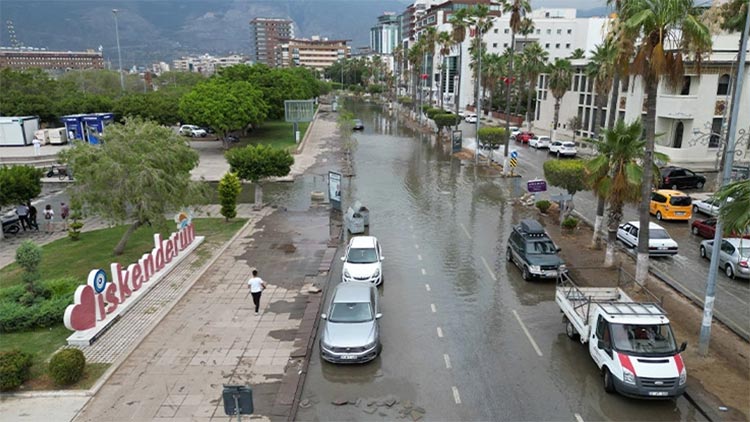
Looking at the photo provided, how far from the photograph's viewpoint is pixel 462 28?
60.8 metres

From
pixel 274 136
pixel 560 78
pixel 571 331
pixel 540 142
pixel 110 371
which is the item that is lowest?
pixel 110 371

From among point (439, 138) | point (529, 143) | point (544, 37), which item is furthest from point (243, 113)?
point (544, 37)

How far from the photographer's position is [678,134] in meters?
46.9

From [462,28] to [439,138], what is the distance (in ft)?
44.8

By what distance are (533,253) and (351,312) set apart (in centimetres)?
912

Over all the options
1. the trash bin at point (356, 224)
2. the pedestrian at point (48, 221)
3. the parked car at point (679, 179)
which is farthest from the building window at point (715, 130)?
the pedestrian at point (48, 221)

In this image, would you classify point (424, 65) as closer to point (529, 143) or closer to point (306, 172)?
point (529, 143)

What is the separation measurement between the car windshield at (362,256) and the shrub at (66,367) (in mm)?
9849

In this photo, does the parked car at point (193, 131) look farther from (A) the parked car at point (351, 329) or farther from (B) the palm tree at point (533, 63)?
(A) the parked car at point (351, 329)

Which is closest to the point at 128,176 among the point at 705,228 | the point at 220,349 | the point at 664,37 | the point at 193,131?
Answer: the point at 220,349

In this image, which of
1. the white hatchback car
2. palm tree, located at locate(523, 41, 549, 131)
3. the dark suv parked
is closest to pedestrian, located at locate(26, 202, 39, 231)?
the white hatchback car

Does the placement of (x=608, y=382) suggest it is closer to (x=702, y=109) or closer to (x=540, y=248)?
(x=540, y=248)

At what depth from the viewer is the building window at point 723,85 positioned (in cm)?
4484

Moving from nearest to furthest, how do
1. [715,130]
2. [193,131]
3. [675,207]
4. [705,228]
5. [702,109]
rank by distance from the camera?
1. [705,228]
2. [675,207]
3. [702,109]
4. [715,130]
5. [193,131]
